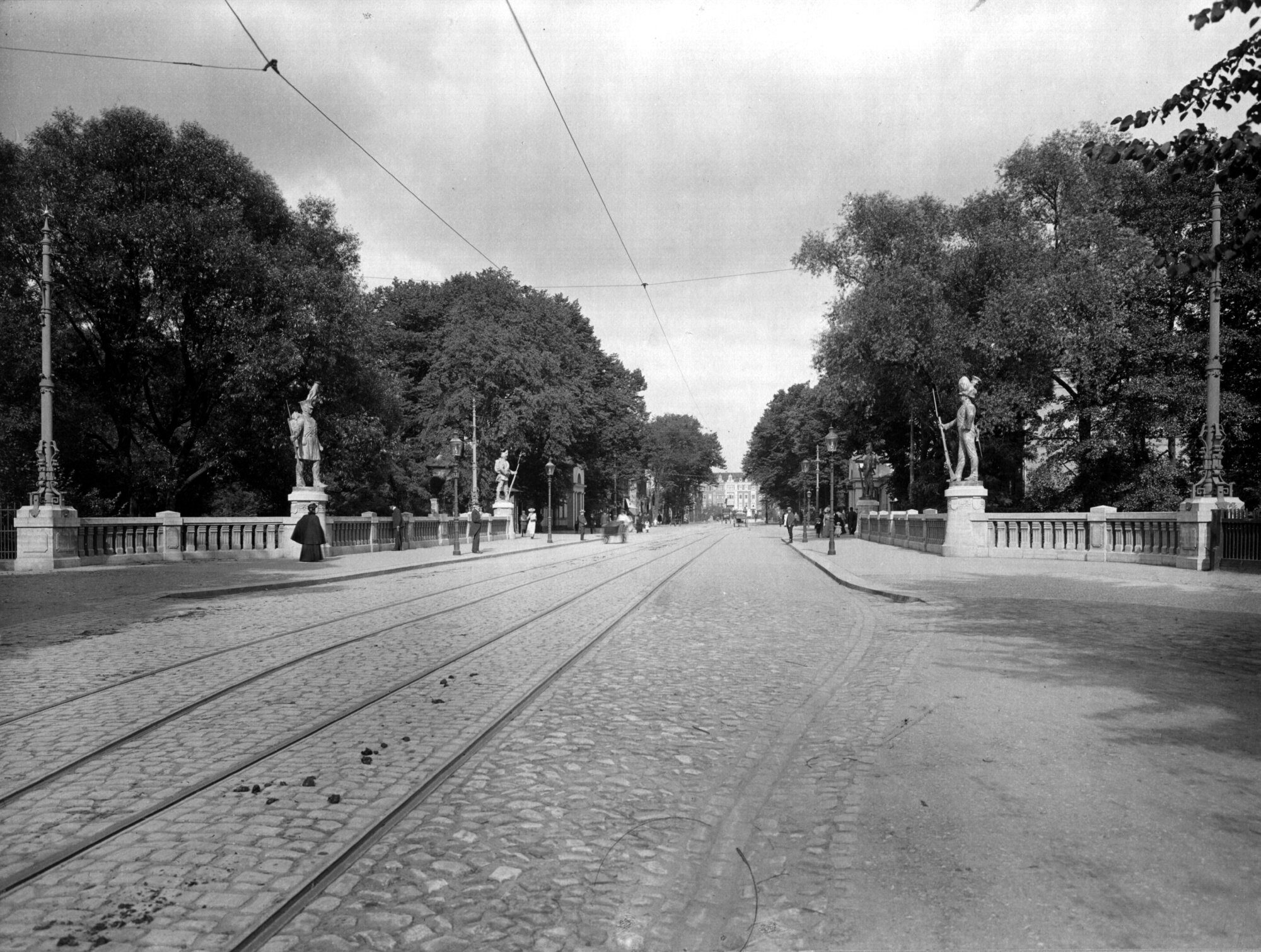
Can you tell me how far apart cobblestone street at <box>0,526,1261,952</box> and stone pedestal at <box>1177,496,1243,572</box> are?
10775 millimetres

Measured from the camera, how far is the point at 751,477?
10194 cm

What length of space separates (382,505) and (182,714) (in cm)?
4497

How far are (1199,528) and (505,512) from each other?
32.3 m

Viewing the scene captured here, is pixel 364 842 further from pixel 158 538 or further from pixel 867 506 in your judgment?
pixel 867 506

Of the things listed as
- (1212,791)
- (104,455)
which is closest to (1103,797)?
(1212,791)

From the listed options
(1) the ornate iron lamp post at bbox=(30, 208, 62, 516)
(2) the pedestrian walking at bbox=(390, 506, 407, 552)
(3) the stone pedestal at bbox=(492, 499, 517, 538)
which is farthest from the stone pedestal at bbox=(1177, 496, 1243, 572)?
(3) the stone pedestal at bbox=(492, 499, 517, 538)

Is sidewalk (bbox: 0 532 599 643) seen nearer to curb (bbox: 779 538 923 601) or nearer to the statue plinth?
curb (bbox: 779 538 923 601)

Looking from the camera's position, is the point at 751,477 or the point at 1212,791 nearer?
the point at 1212,791

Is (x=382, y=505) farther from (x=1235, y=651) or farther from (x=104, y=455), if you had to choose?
(x=1235, y=651)

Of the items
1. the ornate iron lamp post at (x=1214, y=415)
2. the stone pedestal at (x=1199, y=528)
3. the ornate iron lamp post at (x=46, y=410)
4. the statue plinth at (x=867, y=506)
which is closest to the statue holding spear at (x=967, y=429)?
the stone pedestal at (x=1199, y=528)

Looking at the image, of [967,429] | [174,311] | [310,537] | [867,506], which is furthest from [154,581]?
[867,506]

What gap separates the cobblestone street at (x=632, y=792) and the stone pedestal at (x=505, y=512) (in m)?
35.4

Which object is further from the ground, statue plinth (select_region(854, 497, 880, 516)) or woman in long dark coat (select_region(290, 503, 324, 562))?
statue plinth (select_region(854, 497, 880, 516))

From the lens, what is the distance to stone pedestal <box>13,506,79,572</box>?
18953 millimetres
